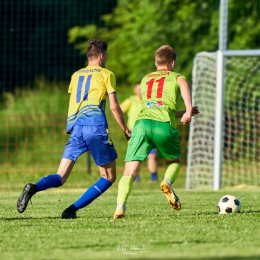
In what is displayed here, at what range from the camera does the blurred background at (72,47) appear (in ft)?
68.1

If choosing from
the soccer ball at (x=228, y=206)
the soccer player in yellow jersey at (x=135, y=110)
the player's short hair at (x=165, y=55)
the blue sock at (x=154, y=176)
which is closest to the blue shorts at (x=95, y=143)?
the player's short hair at (x=165, y=55)

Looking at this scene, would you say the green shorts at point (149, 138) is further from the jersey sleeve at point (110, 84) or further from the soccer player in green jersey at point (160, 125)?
the jersey sleeve at point (110, 84)

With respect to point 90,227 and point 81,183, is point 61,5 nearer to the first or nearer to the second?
point 81,183

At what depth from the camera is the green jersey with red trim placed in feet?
26.3

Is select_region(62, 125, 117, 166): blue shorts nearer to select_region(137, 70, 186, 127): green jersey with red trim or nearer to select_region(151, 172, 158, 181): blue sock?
select_region(137, 70, 186, 127): green jersey with red trim

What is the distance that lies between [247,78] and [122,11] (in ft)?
26.5

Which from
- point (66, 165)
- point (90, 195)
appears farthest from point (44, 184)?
point (90, 195)

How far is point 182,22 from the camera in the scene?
2342cm

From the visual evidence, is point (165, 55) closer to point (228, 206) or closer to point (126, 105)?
point (228, 206)

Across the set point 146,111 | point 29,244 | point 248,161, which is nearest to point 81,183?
point 248,161

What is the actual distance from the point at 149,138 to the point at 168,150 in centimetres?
26

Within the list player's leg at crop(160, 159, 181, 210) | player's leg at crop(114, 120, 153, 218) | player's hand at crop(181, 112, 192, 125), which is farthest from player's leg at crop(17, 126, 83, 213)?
player's hand at crop(181, 112, 192, 125)

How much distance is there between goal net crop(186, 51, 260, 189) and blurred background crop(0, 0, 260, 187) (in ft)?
5.23

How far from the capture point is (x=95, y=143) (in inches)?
308
